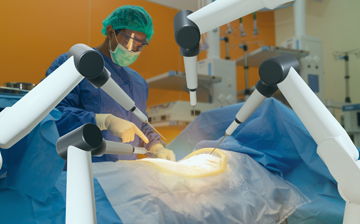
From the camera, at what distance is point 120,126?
131 centimetres

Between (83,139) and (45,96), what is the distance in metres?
0.07

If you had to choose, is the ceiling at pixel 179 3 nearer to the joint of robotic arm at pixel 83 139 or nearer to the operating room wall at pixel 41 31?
the operating room wall at pixel 41 31

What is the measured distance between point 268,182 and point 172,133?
2.78 meters

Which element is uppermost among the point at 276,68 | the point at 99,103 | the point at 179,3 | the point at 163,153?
the point at 179,3

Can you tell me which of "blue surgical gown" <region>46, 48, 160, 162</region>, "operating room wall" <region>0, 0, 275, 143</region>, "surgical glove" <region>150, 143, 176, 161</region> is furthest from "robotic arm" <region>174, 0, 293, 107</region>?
"operating room wall" <region>0, 0, 275, 143</region>

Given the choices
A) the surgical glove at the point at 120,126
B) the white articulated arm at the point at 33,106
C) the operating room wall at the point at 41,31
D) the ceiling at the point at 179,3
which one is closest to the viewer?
the white articulated arm at the point at 33,106

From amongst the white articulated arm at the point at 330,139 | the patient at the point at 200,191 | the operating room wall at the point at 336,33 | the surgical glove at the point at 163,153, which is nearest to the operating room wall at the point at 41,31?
the surgical glove at the point at 163,153

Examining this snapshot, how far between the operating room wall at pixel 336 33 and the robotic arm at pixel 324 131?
4.84 m

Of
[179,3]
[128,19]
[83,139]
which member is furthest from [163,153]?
[179,3]

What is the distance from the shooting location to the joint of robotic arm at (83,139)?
0.41 m

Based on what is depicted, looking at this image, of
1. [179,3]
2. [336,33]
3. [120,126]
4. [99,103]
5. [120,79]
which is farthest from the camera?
[336,33]

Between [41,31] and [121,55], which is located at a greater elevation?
[41,31]

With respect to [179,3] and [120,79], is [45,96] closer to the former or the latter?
[120,79]

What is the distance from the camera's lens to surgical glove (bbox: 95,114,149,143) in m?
1.30
